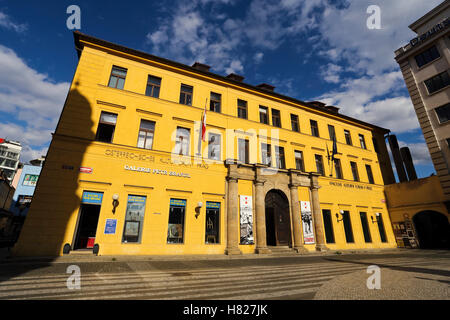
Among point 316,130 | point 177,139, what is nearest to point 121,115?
point 177,139

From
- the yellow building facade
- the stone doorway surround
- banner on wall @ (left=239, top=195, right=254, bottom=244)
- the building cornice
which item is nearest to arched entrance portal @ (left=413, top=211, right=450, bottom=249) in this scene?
the yellow building facade

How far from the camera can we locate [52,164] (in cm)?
1207

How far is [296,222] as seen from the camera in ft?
58.3

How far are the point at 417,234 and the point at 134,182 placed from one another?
27578mm

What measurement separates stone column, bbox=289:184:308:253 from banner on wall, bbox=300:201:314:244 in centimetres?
48

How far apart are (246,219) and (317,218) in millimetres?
7158

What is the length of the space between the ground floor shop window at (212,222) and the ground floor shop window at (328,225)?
1064 cm

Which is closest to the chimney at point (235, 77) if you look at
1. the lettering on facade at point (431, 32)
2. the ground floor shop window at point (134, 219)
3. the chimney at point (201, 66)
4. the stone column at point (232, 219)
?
the chimney at point (201, 66)

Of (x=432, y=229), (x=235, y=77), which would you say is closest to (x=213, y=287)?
(x=235, y=77)

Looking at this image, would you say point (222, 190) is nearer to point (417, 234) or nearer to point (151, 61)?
point (151, 61)

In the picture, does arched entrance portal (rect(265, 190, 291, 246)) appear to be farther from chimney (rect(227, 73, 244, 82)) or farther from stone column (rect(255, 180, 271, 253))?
chimney (rect(227, 73, 244, 82))

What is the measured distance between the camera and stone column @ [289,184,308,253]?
1719 cm

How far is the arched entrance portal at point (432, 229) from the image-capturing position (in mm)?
21312

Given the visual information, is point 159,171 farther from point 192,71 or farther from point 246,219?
point 192,71
